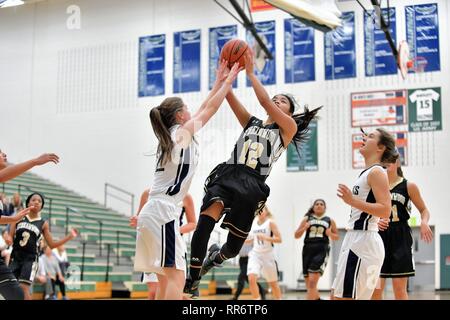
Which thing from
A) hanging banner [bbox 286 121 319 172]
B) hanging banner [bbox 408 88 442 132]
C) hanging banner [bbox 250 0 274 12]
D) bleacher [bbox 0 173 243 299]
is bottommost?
bleacher [bbox 0 173 243 299]

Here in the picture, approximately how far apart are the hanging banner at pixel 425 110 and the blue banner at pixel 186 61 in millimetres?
5164

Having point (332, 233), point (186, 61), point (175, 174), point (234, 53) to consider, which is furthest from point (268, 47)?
point (175, 174)

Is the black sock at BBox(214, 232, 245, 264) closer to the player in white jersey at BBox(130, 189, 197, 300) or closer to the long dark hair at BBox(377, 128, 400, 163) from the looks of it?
the player in white jersey at BBox(130, 189, 197, 300)

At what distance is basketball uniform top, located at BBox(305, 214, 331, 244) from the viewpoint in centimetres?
968

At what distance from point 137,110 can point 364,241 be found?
11434 mm

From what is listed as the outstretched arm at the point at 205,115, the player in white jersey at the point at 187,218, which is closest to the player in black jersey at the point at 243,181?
the outstretched arm at the point at 205,115

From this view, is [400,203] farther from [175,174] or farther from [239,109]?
[175,174]

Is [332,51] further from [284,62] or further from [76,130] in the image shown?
[76,130]

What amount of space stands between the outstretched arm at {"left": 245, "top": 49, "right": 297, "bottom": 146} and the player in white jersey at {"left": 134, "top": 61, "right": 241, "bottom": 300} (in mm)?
365

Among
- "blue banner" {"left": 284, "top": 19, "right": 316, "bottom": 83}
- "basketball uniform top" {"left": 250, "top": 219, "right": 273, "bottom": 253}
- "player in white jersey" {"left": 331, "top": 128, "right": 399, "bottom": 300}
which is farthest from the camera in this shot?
"blue banner" {"left": 284, "top": 19, "right": 316, "bottom": 83}

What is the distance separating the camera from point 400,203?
5.87 m

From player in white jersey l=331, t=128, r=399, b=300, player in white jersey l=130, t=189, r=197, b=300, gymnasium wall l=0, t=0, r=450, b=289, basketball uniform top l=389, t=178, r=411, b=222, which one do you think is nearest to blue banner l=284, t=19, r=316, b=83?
gymnasium wall l=0, t=0, r=450, b=289

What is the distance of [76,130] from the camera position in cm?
1424
